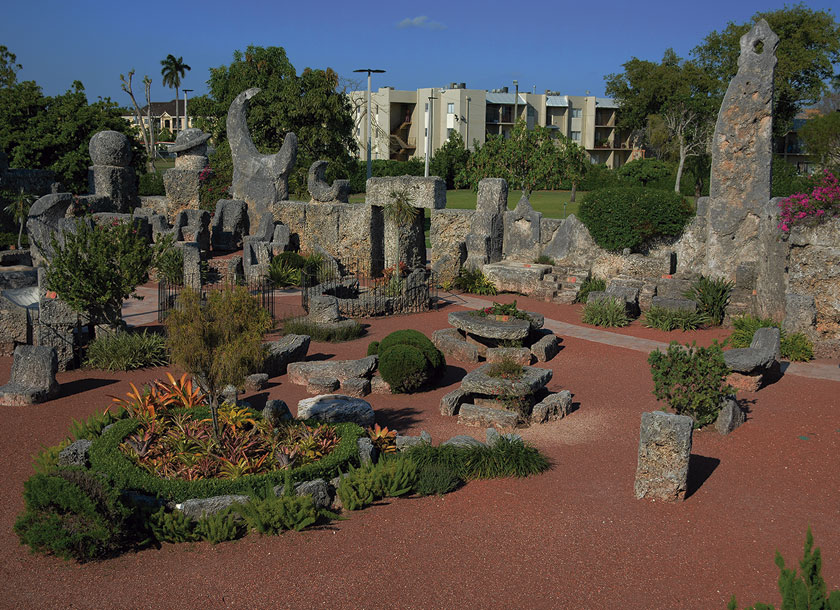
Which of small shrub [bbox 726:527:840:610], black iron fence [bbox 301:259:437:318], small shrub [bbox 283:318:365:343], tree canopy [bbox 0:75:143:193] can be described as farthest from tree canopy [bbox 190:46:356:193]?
small shrub [bbox 726:527:840:610]

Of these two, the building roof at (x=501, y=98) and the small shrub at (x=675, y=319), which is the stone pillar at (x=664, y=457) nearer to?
the small shrub at (x=675, y=319)

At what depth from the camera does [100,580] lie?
280 inches

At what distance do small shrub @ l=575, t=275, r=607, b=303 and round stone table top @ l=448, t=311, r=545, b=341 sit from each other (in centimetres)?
526

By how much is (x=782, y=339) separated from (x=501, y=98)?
59.5m

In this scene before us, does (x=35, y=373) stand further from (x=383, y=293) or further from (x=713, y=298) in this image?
(x=713, y=298)

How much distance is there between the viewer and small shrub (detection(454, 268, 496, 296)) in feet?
70.5

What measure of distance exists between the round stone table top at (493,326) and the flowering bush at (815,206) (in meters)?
5.29

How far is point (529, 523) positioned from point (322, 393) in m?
5.48

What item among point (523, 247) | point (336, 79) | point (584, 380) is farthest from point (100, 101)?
point (584, 380)

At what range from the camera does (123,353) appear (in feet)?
45.9

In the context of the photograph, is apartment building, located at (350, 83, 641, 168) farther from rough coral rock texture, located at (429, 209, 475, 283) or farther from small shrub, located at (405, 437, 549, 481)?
small shrub, located at (405, 437, 549, 481)

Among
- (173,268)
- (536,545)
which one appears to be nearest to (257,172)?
(173,268)

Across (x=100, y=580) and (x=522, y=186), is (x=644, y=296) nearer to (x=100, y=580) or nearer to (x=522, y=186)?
(x=100, y=580)

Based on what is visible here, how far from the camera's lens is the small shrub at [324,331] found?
16344 millimetres
